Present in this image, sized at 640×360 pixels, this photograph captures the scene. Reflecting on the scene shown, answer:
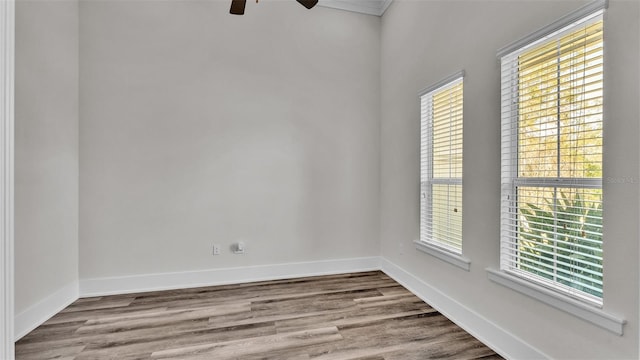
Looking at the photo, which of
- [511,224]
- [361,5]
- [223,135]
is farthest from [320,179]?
[361,5]

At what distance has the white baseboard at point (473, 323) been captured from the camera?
6.47 feet

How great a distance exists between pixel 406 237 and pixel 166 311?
8.38 feet

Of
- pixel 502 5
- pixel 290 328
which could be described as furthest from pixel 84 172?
pixel 502 5

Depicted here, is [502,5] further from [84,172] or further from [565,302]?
[84,172]

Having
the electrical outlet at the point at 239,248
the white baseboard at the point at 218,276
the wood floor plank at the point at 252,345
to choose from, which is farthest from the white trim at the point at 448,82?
the electrical outlet at the point at 239,248

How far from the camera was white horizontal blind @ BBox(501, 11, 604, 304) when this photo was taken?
1590 mm

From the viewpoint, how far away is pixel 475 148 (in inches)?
93.2

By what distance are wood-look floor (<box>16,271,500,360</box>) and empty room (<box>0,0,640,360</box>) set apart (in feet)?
0.08

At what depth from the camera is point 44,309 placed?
260cm

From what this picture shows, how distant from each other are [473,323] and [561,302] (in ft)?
2.63

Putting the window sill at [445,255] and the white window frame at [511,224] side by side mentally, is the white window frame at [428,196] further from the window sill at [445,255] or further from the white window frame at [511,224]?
the white window frame at [511,224]

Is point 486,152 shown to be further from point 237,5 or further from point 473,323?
point 237,5

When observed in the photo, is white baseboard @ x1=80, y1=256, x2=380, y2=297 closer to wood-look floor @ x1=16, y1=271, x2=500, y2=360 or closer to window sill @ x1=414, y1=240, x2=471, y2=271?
wood-look floor @ x1=16, y1=271, x2=500, y2=360
